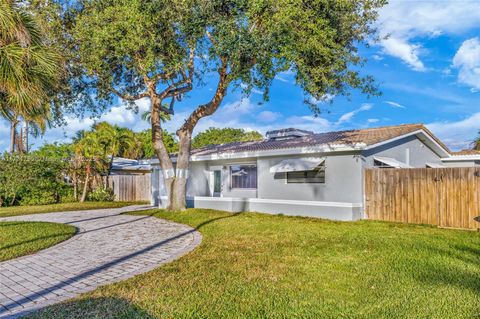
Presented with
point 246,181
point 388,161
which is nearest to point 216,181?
point 246,181

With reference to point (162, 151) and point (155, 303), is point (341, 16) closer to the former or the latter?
point (162, 151)

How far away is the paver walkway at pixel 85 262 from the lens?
19.9ft

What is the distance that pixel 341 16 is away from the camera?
45.3 ft

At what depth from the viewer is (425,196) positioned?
557 inches

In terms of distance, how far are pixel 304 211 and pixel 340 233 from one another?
519cm

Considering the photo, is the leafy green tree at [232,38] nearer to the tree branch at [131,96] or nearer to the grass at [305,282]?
the tree branch at [131,96]

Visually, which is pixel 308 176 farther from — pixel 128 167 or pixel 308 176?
pixel 128 167

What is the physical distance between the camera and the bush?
88.9 feet

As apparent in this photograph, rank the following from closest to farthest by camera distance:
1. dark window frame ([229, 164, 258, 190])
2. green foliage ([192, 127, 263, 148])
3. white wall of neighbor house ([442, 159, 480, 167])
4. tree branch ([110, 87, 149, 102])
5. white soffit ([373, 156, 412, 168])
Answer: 1. white soffit ([373, 156, 412, 168])
2. tree branch ([110, 87, 149, 102])
3. dark window frame ([229, 164, 258, 190])
4. white wall of neighbor house ([442, 159, 480, 167])
5. green foliage ([192, 127, 263, 148])

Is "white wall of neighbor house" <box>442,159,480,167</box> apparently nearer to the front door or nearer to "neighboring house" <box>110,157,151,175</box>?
the front door

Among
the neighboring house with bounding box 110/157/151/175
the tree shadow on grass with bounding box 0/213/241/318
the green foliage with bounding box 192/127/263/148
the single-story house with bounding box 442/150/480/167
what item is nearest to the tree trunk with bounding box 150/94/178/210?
the tree shadow on grass with bounding box 0/213/241/318

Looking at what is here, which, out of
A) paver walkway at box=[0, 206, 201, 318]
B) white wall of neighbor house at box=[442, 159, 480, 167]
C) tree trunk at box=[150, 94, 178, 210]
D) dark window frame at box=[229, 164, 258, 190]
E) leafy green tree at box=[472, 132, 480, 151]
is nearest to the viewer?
paver walkway at box=[0, 206, 201, 318]

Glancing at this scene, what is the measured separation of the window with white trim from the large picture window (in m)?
3.13

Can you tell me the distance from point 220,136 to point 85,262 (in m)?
53.4
